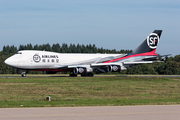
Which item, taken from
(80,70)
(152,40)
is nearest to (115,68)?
(80,70)

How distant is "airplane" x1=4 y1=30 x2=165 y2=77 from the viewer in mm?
58531

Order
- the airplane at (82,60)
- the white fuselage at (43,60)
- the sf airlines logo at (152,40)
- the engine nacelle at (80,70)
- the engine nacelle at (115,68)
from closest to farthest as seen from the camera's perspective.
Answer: the white fuselage at (43,60), the airplane at (82,60), the engine nacelle at (80,70), the engine nacelle at (115,68), the sf airlines logo at (152,40)

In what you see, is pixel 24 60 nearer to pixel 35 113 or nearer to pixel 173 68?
pixel 35 113

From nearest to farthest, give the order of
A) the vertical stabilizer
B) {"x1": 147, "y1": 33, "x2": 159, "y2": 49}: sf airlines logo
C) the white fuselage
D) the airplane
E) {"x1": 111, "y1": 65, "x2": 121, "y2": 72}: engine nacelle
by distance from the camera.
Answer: the white fuselage, the airplane, {"x1": 111, "y1": 65, "x2": 121, "y2": 72}: engine nacelle, the vertical stabilizer, {"x1": 147, "y1": 33, "x2": 159, "y2": 49}: sf airlines logo

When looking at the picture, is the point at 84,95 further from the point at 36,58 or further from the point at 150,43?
the point at 150,43

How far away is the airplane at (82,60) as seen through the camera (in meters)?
58.5

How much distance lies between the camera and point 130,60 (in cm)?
6781

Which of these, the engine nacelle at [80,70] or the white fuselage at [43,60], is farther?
the engine nacelle at [80,70]

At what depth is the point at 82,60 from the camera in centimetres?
6388

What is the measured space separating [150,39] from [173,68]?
47748 mm

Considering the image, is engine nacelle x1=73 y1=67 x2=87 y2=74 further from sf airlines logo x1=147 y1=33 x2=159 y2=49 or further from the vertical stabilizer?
sf airlines logo x1=147 y1=33 x2=159 y2=49

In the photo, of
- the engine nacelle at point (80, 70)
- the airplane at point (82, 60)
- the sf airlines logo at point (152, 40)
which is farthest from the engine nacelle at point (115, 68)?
the sf airlines logo at point (152, 40)

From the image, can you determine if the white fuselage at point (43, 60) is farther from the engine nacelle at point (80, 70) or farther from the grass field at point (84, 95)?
the grass field at point (84, 95)

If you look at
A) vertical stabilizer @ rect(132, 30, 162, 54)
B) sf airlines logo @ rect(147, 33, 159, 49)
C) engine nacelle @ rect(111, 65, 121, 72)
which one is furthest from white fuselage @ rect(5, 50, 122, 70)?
sf airlines logo @ rect(147, 33, 159, 49)
